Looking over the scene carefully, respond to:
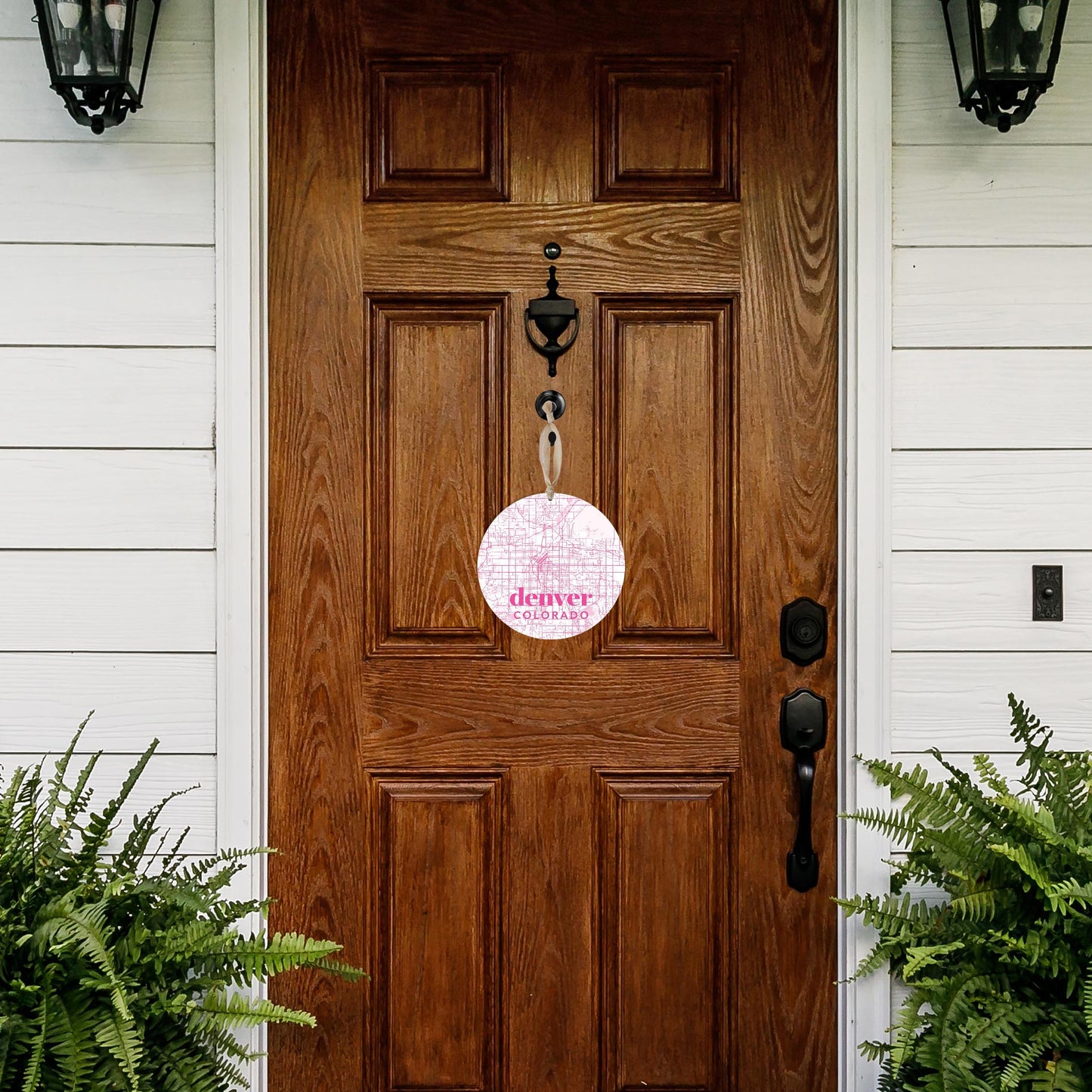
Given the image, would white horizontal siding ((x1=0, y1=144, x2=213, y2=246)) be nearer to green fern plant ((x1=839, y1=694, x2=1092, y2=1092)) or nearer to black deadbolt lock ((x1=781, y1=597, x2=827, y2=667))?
black deadbolt lock ((x1=781, y1=597, x2=827, y2=667))

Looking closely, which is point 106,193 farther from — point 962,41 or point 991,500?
point 991,500

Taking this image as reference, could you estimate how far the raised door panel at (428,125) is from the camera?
5.22ft

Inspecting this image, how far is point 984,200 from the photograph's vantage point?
60.1 inches

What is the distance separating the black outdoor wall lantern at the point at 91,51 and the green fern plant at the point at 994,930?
1477 millimetres

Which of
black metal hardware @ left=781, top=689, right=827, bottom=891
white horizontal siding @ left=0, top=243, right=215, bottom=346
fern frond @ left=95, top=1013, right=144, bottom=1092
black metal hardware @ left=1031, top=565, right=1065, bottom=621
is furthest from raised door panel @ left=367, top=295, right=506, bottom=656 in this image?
black metal hardware @ left=1031, top=565, right=1065, bottom=621

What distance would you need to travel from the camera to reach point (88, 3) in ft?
4.52

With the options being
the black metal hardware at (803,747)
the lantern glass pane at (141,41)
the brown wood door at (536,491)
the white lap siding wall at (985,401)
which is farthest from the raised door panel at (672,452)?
the lantern glass pane at (141,41)

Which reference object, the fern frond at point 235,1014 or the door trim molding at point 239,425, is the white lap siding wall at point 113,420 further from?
the fern frond at point 235,1014

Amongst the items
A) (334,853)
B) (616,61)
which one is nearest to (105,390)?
(334,853)

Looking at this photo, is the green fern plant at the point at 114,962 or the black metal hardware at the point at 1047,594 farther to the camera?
the black metal hardware at the point at 1047,594

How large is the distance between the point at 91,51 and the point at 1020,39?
1.34 m

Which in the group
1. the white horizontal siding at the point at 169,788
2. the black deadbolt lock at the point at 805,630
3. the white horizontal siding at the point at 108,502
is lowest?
the white horizontal siding at the point at 169,788

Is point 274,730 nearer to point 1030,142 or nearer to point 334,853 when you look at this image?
point 334,853

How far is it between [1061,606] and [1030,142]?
2.43 ft
